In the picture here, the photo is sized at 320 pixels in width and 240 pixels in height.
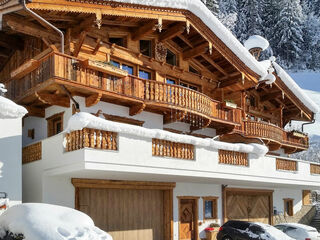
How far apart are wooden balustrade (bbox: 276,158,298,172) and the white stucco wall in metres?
11.6

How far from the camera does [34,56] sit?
637 inches

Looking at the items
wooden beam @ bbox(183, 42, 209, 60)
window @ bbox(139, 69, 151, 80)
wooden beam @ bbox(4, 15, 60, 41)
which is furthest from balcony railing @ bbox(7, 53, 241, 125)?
wooden beam @ bbox(183, 42, 209, 60)

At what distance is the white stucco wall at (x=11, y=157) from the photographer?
12.1 metres

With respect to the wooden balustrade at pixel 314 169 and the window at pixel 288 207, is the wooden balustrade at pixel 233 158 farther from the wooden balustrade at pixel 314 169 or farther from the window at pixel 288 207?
the window at pixel 288 207

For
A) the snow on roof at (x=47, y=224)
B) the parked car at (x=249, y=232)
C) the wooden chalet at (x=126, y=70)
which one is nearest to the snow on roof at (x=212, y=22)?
the wooden chalet at (x=126, y=70)

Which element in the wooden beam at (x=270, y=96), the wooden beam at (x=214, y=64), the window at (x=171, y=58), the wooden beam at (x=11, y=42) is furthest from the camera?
the wooden beam at (x=270, y=96)

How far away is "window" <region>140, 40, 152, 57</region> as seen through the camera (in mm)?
17656

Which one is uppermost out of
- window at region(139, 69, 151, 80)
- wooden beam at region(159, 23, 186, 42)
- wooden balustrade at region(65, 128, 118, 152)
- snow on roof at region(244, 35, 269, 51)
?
snow on roof at region(244, 35, 269, 51)

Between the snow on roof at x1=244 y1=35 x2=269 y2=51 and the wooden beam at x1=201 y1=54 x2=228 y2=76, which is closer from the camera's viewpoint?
the wooden beam at x1=201 y1=54 x2=228 y2=76

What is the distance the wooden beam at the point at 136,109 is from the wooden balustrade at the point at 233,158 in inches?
131

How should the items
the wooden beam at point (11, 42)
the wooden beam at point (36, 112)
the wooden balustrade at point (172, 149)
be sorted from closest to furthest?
1. the wooden balustrade at point (172, 149)
2. the wooden beam at point (36, 112)
3. the wooden beam at point (11, 42)

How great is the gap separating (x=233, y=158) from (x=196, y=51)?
497cm

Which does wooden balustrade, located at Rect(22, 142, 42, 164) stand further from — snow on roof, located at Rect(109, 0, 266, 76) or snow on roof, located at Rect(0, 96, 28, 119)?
snow on roof, located at Rect(109, 0, 266, 76)

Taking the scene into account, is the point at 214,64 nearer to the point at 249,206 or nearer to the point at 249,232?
the point at 249,206
